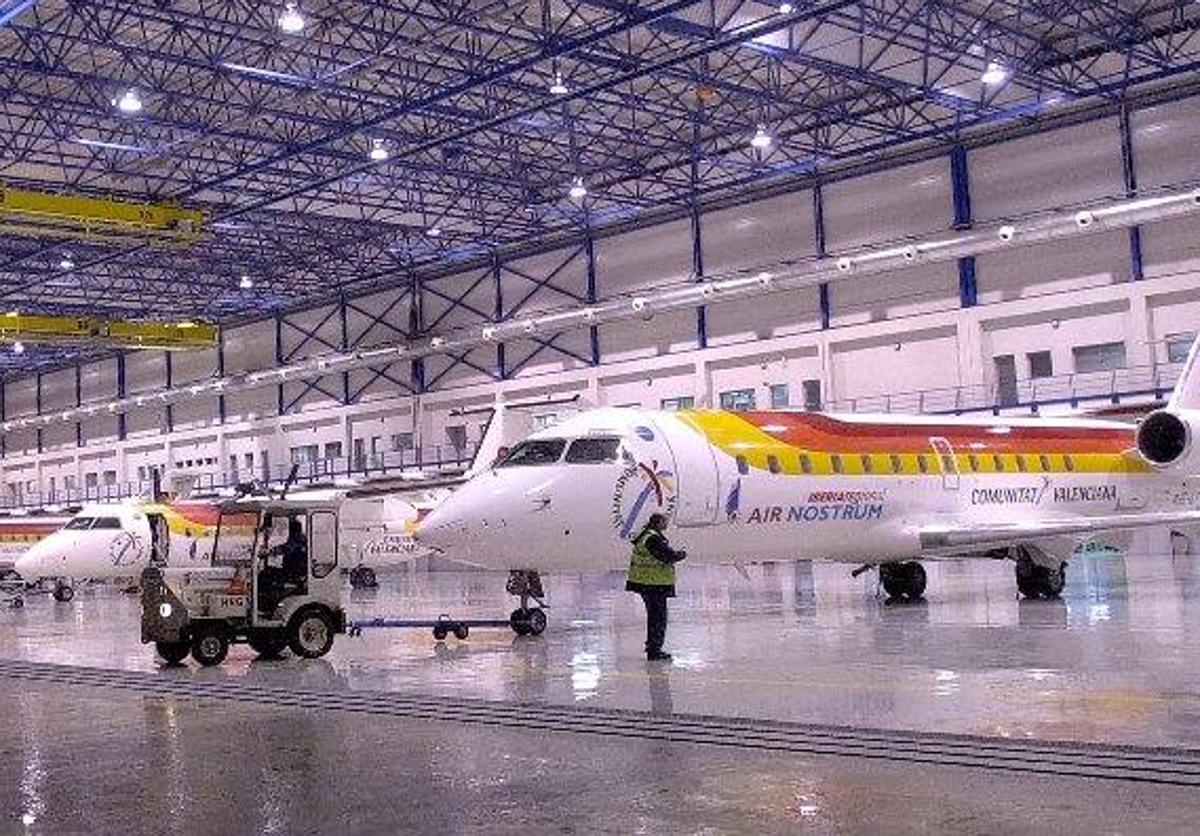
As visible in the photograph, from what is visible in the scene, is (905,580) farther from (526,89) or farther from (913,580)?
(526,89)

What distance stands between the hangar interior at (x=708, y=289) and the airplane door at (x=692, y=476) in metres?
1.74

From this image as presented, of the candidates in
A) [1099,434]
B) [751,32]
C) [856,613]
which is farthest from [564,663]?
[751,32]

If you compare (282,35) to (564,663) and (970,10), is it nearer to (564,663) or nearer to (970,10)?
(970,10)

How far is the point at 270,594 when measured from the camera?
16.9 metres

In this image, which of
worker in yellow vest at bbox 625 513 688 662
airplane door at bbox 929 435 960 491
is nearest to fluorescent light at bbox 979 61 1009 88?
airplane door at bbox 929 435 960 491

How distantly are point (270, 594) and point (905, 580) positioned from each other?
11.4 m

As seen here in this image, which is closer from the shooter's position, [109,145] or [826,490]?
[826,490]

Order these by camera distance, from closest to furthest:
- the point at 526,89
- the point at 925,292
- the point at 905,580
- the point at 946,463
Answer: the point at 946,463
the point at 905,580
the point at 526,89
the point at 925,292

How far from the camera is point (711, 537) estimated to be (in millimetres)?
18500

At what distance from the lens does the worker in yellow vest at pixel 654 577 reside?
14.7 m

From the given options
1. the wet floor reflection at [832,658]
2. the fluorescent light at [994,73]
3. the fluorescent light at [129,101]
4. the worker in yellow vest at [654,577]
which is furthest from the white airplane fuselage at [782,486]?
the fluorescent light at [129,101]

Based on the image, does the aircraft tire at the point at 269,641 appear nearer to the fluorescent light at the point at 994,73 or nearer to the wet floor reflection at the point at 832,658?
the wet floor reflection at the point at 832,658

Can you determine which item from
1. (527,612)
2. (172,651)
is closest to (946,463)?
(527,612)

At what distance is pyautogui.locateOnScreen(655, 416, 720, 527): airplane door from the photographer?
1803 cm
